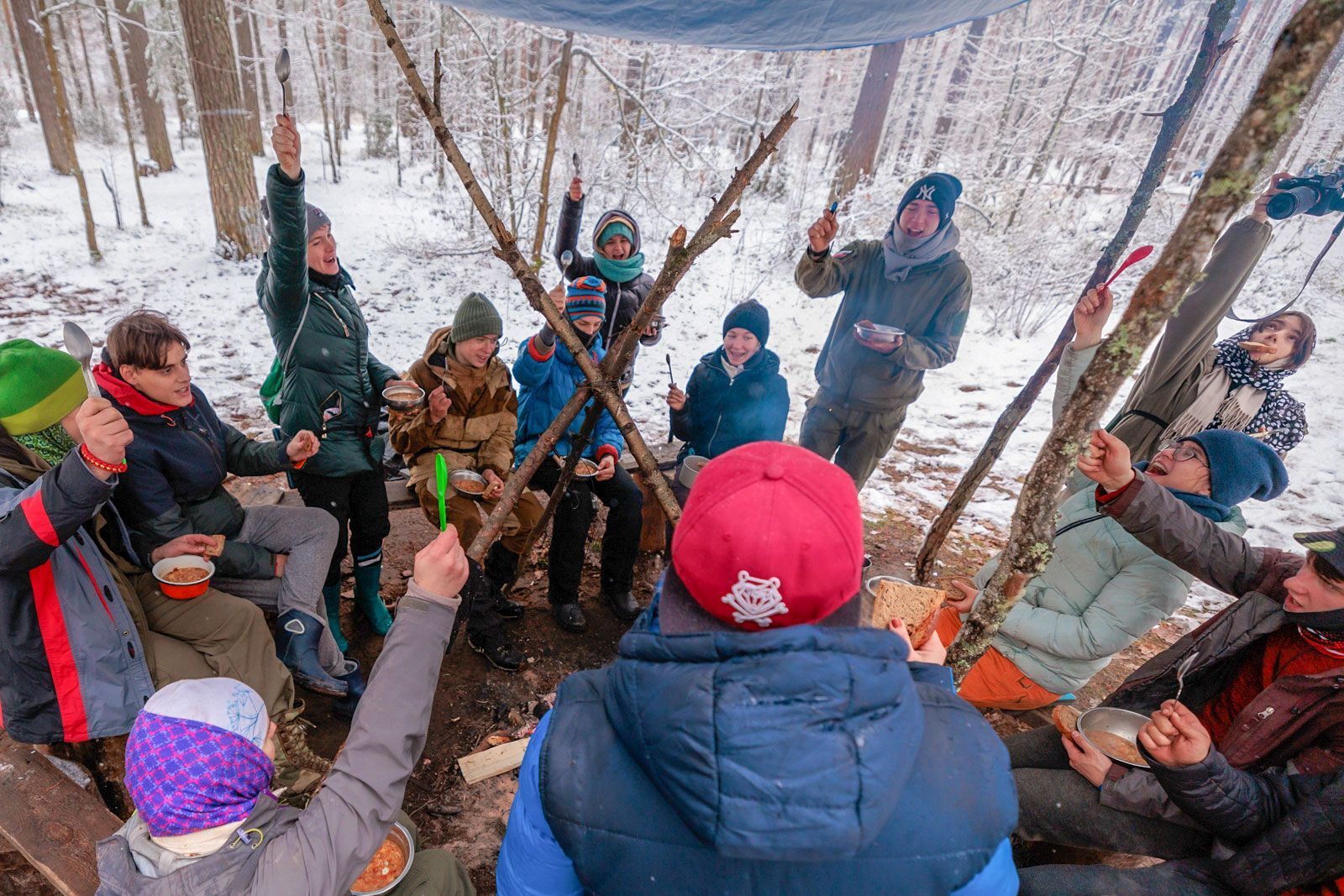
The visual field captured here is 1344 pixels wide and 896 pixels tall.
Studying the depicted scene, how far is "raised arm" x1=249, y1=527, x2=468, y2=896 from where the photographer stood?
50.0 inches

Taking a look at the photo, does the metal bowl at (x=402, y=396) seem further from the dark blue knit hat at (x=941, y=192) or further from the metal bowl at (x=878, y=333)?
the dark blue knit hat at (x=941, y=192)

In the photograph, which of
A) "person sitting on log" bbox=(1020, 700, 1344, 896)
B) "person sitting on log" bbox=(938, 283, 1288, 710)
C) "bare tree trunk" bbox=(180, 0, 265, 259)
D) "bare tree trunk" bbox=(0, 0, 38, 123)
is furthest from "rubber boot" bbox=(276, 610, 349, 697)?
"bare tree trunk" bbox=(0, 0, 38, 123)

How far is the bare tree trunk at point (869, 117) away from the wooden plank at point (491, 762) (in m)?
11.9

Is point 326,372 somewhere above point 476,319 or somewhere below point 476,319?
below

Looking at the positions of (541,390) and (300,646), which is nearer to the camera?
(300,646)

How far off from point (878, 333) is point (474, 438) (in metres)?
2.46

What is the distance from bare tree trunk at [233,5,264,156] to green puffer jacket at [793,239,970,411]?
1297 centimetres

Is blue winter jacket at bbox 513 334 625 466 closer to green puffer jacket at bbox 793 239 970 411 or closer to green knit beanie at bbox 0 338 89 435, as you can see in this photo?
green puffer jacket at bbox 793 239 970 411

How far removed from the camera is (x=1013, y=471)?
6449 millimetres

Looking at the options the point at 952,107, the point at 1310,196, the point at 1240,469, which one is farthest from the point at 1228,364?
the point at 952,107

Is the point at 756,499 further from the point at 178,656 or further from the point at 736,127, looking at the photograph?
the point at 736,127

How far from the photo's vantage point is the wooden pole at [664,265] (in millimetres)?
2037

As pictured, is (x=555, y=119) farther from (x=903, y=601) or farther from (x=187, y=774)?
(x=187, y=774)

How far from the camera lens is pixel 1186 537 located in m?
2.01
